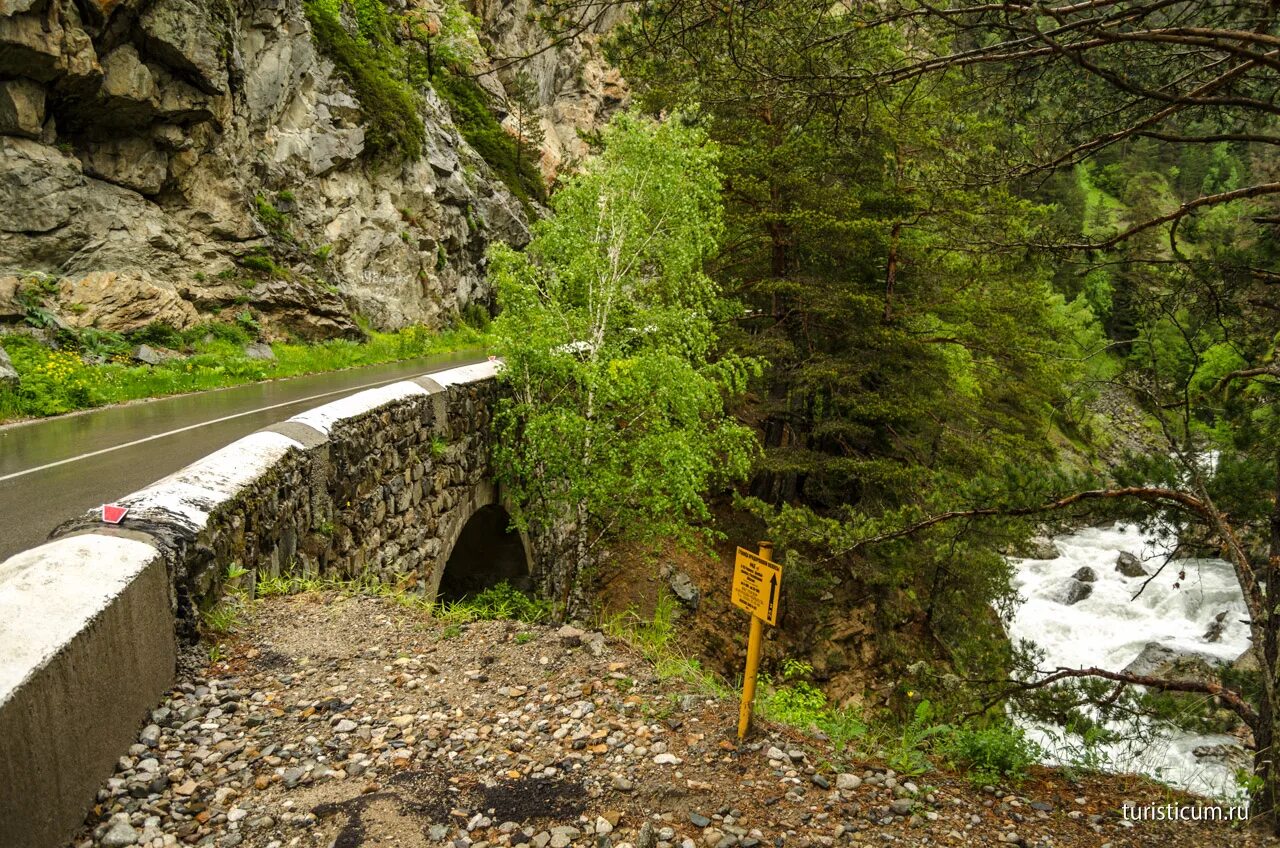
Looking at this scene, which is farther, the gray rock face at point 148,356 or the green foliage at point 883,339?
the gray rock face at point 148,356

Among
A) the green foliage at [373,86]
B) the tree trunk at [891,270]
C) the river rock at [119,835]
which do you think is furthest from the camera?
the green foliage at [373,86]

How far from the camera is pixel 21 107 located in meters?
12.9

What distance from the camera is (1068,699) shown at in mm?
5141

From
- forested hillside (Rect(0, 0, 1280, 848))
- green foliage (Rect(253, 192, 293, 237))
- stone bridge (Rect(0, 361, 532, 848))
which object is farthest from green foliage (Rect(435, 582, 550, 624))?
green foliage (Rect(253, 192, 293, 237))

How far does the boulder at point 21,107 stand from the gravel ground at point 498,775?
13484mm

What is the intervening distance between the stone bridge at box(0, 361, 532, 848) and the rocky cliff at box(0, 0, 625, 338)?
4.54m

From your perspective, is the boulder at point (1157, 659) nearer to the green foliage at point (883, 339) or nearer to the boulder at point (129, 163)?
the green foliage at point (883, 339)

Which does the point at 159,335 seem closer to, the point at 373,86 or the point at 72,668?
the point at 373,86

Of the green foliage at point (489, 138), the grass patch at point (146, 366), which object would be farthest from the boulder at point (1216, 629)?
the green foliage at point (489, 138)

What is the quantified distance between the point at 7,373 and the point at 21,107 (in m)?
6.12

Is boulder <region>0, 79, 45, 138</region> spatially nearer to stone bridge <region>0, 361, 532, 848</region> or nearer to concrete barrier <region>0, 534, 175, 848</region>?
stone bridge <region>0, 361, 532, 848</region>

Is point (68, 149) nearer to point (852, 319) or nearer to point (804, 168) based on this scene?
point (804, 168)

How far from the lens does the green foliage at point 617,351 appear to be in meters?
9.04

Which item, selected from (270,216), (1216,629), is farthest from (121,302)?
(1216,629)
